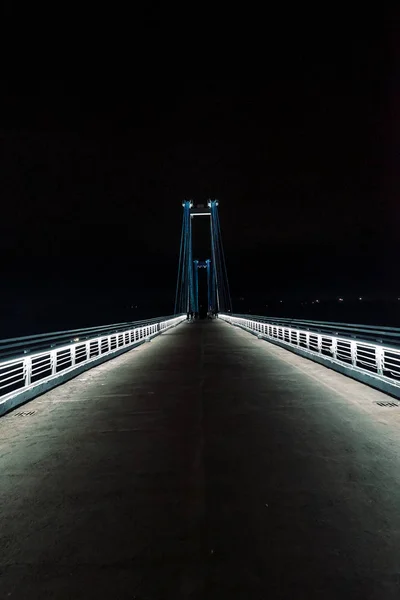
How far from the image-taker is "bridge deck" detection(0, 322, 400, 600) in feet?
9.90

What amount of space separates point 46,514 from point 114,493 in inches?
26.6

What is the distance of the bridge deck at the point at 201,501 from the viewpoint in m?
3.02

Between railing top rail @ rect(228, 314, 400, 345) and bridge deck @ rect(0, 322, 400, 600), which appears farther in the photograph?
railing top rail @ rect(228, 314, 400, 345)

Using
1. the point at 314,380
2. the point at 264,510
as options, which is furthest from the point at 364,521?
the point at 314,380

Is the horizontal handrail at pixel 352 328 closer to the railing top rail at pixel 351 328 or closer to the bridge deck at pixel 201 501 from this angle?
the railing top rail at pixel 351 328

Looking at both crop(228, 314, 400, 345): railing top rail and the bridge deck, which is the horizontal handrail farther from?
the bridge deck

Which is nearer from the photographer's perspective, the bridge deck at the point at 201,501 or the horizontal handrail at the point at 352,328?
the bridge deck at the point at 201,501

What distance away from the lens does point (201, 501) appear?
4219mm

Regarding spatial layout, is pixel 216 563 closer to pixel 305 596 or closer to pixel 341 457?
pixel 305 596

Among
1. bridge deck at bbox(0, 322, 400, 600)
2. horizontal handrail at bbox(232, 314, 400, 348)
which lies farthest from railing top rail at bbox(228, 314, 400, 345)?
bridge deck at bbox(0, 322, 400, 600)

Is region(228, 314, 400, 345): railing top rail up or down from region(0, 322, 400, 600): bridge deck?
up

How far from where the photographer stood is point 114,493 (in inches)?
174

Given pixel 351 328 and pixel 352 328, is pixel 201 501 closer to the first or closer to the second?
pixel 351 328

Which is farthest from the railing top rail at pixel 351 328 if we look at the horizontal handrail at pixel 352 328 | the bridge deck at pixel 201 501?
the bridge deck at pixel 201 501
